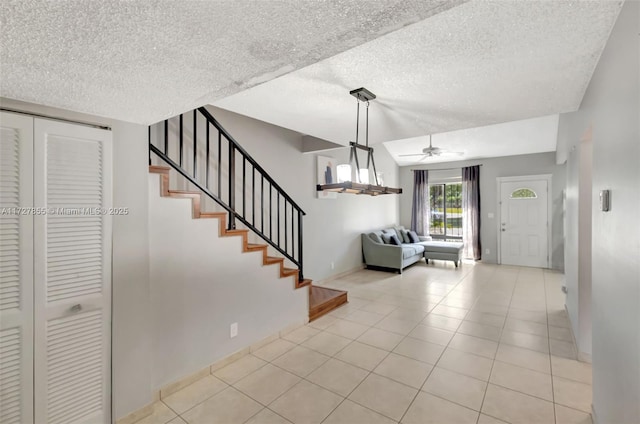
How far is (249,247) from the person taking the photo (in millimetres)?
3086

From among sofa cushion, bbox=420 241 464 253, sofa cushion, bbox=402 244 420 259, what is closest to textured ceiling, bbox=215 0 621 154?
sofa cushion, bbox=402 244 420 259

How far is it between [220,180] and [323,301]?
216 cm

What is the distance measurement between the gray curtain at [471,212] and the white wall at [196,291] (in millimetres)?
6364

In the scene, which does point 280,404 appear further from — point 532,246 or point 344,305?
point 532,246

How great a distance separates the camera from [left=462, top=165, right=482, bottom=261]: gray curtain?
A: 761 centimetres

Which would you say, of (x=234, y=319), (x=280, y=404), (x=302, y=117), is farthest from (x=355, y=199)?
(x=280, y=404)

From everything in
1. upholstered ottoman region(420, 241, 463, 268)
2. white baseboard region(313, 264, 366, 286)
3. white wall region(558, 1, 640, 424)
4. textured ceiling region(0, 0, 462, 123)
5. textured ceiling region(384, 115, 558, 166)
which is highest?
textured ceiling region(384, 115, 558, 166)

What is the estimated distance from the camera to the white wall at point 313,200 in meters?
4.38

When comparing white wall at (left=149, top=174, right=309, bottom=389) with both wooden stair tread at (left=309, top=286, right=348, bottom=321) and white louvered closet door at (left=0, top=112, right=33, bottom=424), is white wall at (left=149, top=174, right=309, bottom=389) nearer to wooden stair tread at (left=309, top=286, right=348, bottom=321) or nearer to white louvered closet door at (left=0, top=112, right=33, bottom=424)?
white louvered closet door at (left=0, top=112, right=33, bottom=424)

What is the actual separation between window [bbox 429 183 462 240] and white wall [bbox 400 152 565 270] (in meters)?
0.60

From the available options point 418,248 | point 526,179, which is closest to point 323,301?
point 418,248

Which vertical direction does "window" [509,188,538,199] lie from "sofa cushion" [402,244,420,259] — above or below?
above

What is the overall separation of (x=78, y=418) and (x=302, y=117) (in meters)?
2.87

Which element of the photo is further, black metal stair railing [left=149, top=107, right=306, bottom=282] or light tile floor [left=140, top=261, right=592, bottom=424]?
black metal stair railing [left=149, top=107, right=306, bottom=282]
